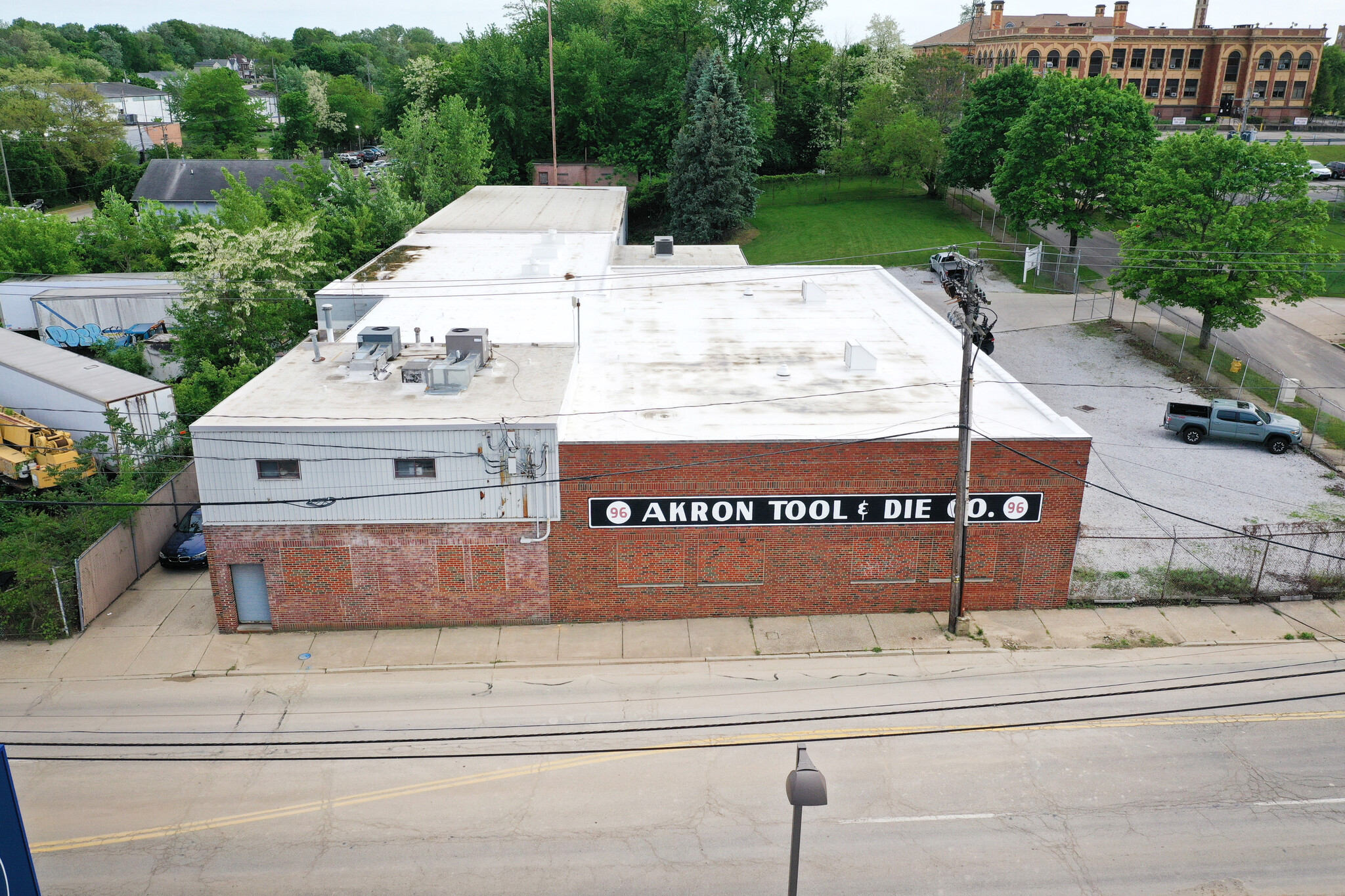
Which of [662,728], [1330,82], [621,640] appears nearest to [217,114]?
[621,640]

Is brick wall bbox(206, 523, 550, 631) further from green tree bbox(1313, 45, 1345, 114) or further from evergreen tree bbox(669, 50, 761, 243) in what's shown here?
green tree bbox(1313, 45, 1345, 114)

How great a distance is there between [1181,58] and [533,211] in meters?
76.4

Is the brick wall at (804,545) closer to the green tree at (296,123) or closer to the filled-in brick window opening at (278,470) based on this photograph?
the filled-in brick window opening at (278,470)

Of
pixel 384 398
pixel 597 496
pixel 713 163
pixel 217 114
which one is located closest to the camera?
pixel 597 496

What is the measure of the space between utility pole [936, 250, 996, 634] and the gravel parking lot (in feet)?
18.2

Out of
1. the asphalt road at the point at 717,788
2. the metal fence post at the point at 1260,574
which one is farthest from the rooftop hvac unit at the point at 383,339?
the metal fence post at the point at 1260,574

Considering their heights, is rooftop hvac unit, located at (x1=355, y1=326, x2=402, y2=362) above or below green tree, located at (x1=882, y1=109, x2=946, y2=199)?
below

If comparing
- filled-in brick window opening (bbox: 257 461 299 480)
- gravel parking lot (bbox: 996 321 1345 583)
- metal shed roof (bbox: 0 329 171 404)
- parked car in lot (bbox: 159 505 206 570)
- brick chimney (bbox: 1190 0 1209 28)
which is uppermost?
brick chimney (bbox: 1190 0 1209 28)

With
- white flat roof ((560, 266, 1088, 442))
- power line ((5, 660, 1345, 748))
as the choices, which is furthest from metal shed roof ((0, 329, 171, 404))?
power line ((5, 660, 1345, 748))

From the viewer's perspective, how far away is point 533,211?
5091 cm

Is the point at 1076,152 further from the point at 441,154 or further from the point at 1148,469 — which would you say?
the point at 441,154

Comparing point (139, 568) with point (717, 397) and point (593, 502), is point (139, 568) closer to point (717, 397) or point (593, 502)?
point (593, 502)

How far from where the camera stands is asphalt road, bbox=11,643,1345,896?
14797 millimetres

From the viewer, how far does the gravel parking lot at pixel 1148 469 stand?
26.1 metres
